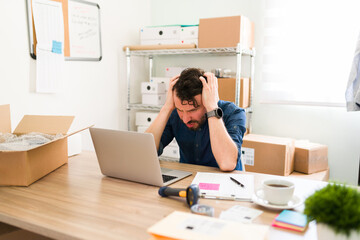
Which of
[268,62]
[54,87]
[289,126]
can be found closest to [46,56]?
[54,87]

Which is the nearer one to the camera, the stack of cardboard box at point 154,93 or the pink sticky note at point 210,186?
the pink sticky note at point 210,186

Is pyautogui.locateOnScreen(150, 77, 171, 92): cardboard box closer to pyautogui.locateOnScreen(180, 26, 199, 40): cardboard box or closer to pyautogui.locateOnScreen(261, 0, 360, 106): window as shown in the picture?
pyautogui.locateOnScreen(180, 26, 199, 40): cardboard box

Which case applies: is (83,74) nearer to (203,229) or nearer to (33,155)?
(33,155)

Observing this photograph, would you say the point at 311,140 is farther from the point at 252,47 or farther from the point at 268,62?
the point at 252,47

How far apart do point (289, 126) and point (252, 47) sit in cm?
79

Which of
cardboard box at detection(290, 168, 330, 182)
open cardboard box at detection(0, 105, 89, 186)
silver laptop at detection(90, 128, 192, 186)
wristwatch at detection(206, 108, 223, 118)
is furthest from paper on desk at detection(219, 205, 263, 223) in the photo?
cardboard box at detection(290, 168, 330, 182)

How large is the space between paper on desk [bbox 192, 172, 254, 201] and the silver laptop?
0.10 m

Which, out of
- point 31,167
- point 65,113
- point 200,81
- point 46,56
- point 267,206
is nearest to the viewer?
point 267,206

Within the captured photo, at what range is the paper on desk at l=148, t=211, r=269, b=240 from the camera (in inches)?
30.3

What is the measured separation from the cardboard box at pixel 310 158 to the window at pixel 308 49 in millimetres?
409

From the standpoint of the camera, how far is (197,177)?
1.33m

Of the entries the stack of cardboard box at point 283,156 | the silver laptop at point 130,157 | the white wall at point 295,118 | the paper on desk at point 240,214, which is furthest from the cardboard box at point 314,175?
the paper on desk at point 240,214

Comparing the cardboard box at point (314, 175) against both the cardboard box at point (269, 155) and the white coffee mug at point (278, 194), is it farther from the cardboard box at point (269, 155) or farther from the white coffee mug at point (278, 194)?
the white coffee mug at point (278, 194)

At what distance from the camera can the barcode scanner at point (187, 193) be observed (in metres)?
1.04
